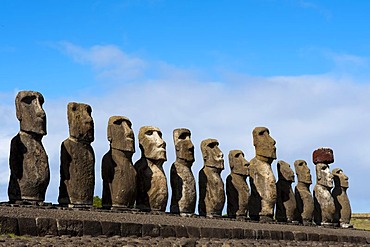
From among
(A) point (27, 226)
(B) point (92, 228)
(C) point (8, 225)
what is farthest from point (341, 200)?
(C) point (8, 225)

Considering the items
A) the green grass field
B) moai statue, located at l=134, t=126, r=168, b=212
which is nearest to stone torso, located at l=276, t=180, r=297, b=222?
moai statue, located at l=134, t=126, r=168, b=212

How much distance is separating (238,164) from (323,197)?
14.7 feet

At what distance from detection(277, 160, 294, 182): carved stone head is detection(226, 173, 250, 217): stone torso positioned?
2.09 m

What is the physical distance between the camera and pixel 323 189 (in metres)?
22.5

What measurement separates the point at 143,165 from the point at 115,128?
3.61ft

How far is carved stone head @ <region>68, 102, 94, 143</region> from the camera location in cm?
1459

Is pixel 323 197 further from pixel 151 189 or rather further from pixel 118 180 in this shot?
pixel 118 180

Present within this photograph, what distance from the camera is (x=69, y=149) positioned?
14.4 meters

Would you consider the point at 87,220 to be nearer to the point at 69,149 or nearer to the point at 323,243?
the point at 69,149

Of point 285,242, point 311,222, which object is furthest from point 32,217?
point 311,222

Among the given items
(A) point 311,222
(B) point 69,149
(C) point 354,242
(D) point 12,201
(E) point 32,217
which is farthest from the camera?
(A) point 311,222

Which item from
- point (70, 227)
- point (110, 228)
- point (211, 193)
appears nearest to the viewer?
point (70, 227)

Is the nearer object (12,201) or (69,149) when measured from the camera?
(12,201)

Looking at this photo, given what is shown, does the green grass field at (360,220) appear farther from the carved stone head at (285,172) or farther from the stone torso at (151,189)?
the stone torso at (151,189)
